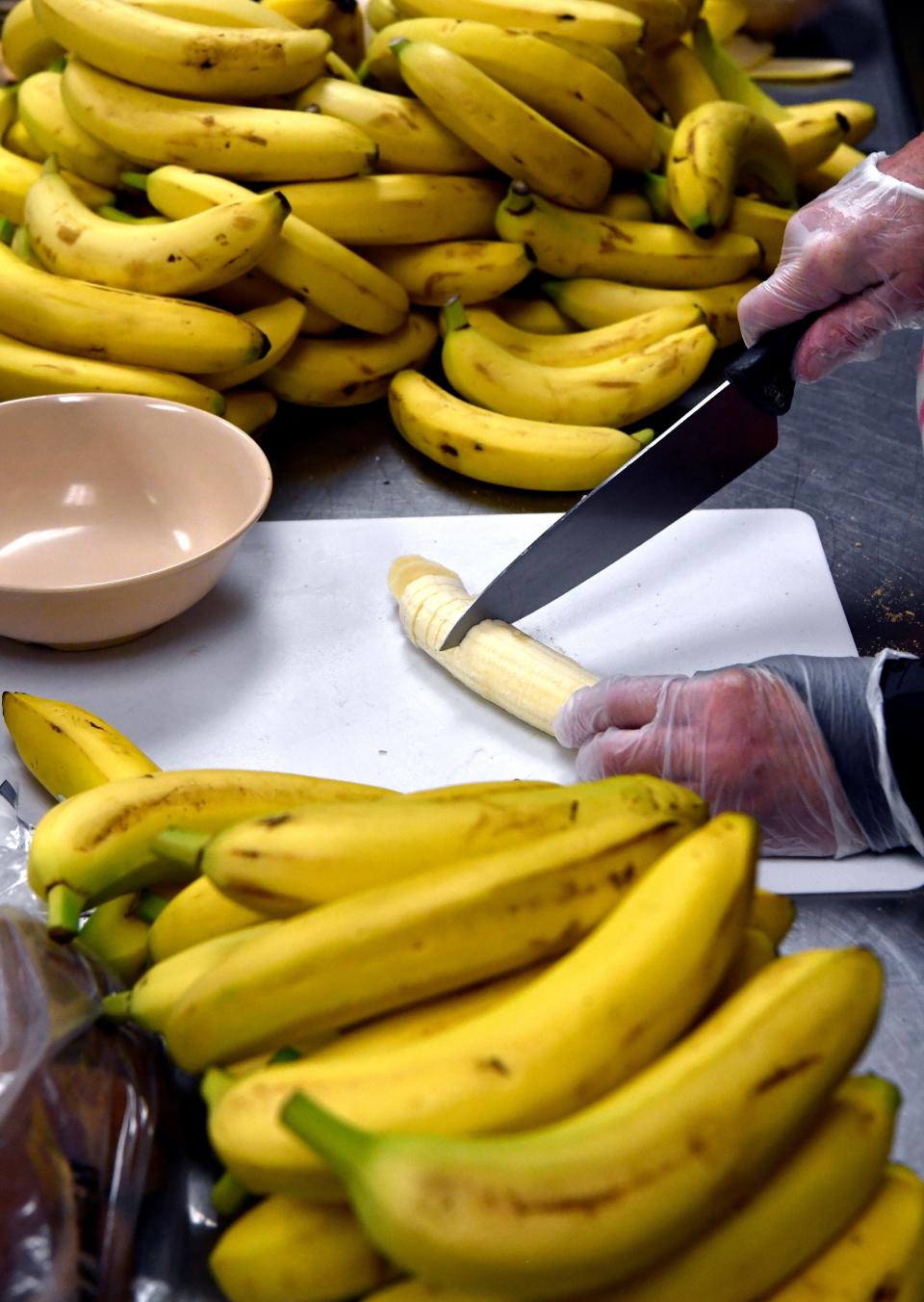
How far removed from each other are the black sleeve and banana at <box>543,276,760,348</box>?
0.87 metres

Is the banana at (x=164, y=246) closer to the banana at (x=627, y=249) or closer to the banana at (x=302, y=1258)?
the banana at (x=627, y=249)

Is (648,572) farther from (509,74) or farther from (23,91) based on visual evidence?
(23,91)

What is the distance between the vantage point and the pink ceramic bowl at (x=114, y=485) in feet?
4.82

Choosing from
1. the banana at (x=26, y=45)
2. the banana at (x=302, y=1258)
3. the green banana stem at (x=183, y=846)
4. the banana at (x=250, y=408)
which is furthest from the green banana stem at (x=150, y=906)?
the banana at (x=26, y=45)

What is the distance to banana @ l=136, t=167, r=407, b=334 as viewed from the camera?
64.4 inches

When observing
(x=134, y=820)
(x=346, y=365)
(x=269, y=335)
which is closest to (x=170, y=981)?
(x=134, y=820)

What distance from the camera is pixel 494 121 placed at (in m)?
1.69

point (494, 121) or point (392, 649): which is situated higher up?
point (494, 121)

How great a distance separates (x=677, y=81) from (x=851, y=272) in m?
0.78

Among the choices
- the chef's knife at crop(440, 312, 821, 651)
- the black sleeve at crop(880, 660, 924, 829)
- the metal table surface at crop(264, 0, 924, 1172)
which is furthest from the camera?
the metal table surface at crop(264, 0, 924, 1172)

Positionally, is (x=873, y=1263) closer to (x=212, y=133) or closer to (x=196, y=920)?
(x=196, y=920)

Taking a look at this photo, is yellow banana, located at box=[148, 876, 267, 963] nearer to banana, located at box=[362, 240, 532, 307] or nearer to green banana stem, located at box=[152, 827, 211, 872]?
green banana stem, located at box=[152, 827, 211, 872]

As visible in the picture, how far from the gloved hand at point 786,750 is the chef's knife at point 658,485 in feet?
0.87

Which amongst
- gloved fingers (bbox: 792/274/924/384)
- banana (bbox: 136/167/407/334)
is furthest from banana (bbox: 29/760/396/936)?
banana (bbox: 136/167/407/334)
